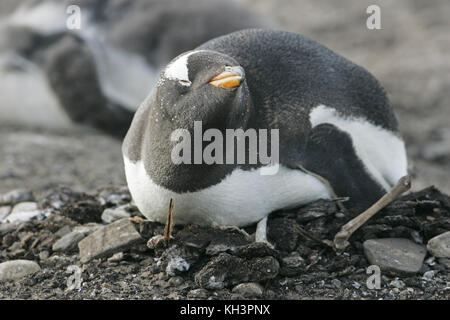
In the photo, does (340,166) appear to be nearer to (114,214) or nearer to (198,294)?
(198,294)

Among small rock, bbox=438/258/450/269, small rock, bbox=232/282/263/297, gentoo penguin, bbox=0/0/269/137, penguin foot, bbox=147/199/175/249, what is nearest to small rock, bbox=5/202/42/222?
penguin foot, bbox=147/199/175/249

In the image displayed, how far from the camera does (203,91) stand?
7.72 ft

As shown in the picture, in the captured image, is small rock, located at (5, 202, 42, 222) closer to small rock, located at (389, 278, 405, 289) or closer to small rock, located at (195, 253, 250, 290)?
small rock, located at (195, 253, 250, 290)

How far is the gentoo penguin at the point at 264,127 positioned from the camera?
2.42 meters

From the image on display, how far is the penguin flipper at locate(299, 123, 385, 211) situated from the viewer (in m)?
2.77

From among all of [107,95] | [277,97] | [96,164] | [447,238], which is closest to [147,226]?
[277,97]

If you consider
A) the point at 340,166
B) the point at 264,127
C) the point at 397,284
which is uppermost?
the point at 264,127

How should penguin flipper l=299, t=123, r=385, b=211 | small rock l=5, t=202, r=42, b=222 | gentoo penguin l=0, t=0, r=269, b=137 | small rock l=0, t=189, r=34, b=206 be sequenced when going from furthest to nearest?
gentoo penguin l=0, t=0, r=269, b=137 → small rock l=0, t=189, r=34, b=206 → small rock l=5, t=202, r=42, b=222 → penguin flipper l=299, t=123, r=385, b=211

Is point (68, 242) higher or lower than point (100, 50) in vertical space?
lower

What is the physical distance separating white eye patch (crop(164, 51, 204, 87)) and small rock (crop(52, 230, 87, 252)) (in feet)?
2.60

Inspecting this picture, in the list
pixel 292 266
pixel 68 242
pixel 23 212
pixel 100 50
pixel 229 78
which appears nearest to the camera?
pixel 229 78

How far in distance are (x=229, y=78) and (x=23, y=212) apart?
1381 mm

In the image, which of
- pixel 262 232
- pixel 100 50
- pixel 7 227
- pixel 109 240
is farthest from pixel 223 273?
pixel 100 50

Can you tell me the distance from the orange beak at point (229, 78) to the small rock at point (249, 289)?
65 cm
